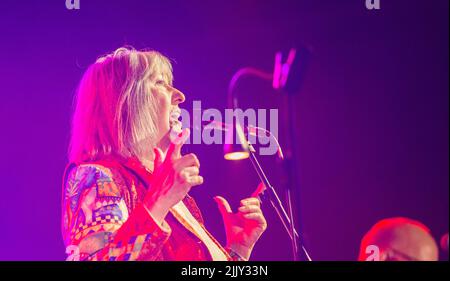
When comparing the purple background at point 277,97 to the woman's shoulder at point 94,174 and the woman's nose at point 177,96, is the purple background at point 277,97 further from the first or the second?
the woman's shoulder at point 94,174

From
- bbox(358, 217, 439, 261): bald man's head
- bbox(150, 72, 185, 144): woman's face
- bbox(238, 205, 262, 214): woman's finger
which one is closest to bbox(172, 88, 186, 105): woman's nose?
bbox(150, 72, 185, 144): woman's face

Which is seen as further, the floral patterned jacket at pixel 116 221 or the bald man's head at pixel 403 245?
the bald man's head at pixel 403 245

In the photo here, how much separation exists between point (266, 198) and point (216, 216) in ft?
1.48

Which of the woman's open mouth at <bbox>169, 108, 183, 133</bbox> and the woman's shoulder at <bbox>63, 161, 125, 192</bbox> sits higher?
the woman's open mouth at <bbox>169, 108, 183, 133</bbox>

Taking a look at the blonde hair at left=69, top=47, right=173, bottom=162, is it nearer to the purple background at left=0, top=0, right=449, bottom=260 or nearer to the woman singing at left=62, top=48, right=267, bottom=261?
the woman singing at left=62, top=48, right=267, bottom=261

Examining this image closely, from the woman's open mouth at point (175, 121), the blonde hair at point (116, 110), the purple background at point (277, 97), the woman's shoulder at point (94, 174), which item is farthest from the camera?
the purple background at point (277, 97)

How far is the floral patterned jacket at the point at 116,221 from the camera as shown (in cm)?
172

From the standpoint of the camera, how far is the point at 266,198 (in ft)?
7.55

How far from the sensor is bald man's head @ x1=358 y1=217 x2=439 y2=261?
1991 mm

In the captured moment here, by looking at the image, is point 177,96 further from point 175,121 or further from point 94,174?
point 94,174

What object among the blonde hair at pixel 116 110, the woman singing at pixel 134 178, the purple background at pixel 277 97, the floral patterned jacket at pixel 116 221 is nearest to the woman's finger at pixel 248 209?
the woman singing at pixel 134 178

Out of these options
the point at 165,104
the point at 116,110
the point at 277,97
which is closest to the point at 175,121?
the point at 165,104

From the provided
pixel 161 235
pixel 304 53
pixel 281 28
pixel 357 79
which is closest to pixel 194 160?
pixel 161 235

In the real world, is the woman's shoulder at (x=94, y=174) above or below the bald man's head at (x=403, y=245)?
above
